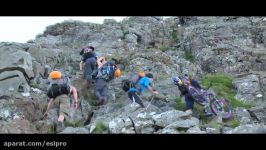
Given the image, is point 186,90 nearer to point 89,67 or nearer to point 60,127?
point 89,67

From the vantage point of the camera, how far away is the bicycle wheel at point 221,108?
105ft

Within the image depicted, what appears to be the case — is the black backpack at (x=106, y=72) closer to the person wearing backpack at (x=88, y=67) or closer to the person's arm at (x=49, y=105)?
the person wearing backpack at (x=88, y=67)

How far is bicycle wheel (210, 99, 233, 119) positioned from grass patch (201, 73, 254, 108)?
195 centimetres

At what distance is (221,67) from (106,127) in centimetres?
1451

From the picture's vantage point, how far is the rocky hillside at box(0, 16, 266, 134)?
98.4 ft

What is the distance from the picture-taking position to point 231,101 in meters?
35.0

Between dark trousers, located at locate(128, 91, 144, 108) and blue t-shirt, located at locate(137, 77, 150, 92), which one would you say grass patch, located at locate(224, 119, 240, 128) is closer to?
dark trousers, located at locate(128, 91, 144, 108)

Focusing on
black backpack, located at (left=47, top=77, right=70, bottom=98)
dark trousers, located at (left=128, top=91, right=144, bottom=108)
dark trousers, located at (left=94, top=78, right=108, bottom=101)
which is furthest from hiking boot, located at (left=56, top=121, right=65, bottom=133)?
dark trousers, located at (left=94, top=78, right=108, bottom=101)

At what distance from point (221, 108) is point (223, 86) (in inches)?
216
